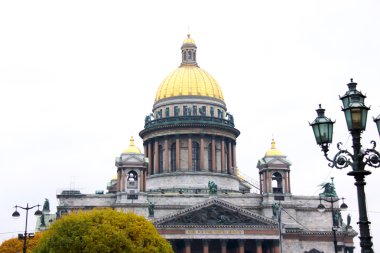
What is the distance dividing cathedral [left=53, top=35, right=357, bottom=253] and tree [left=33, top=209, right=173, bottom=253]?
850 inches

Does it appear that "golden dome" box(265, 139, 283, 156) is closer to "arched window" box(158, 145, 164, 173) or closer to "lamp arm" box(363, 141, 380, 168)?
"arched window" box(158, 145, 164, 173)

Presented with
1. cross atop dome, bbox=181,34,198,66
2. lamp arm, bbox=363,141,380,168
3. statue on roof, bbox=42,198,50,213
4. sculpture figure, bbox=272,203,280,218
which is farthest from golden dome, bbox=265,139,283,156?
lamp arm, bbox=363,141,380,168

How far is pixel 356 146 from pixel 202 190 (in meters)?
74.4

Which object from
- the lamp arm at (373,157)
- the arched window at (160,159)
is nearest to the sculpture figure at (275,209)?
the arched window at (160,159)

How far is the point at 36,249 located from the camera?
165 ft

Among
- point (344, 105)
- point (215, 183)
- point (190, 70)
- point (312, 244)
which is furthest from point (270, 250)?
point (344, 105)

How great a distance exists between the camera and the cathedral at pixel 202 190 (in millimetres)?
79000

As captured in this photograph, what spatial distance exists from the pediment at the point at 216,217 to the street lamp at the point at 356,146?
63.4 meters

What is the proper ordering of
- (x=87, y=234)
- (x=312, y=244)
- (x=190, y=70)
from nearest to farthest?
(x=87, y=234) → (x=312, y=244) → (x=190, y=70)

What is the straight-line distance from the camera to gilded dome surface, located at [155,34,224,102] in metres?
98.4

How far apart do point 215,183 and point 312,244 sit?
644 inches

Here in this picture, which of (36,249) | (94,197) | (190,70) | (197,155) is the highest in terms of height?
(190,70)

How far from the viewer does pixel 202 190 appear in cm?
8944

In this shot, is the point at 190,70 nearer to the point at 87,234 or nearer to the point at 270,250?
the point at 270,250
